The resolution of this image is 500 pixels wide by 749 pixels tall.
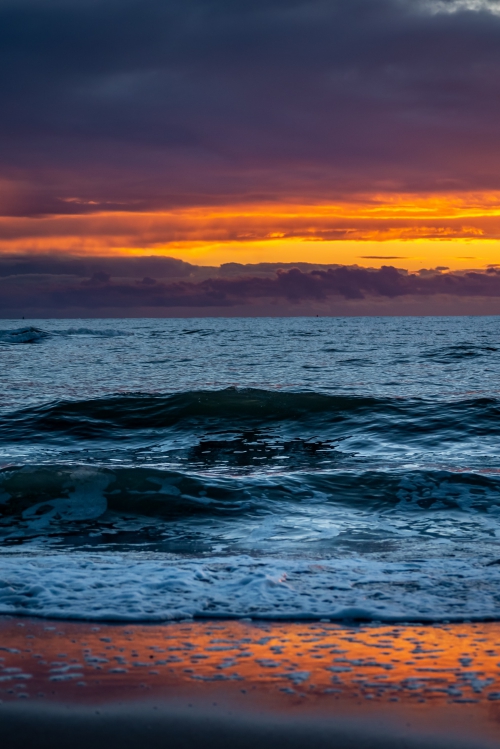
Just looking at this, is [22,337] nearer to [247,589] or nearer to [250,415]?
[250,415]

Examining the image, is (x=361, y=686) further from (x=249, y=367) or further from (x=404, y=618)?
(x=249, y=367)

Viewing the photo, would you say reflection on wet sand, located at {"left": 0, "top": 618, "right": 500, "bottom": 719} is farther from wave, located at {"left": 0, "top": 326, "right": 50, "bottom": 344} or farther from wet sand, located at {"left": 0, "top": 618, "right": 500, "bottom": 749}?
wave, located at {"left": 0, "top": 326, "right": 50, "bottom": 344}

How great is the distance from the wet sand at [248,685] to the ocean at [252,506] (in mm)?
345

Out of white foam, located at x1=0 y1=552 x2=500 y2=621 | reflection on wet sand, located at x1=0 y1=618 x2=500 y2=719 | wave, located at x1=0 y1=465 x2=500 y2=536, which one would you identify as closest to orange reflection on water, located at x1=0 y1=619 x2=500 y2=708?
reflection on wet sand, located at x1=0 y1=618 x2=500 y2=719

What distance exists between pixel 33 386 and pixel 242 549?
61.1 feet

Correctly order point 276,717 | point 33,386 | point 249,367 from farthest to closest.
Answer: point 249,367 < point 33,386 < point 276,717

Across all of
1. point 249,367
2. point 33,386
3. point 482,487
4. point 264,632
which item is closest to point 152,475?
point 482,487

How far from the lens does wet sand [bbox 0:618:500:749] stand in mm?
3096

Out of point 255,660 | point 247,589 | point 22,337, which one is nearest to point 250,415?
point 247,589

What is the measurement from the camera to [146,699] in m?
3.42

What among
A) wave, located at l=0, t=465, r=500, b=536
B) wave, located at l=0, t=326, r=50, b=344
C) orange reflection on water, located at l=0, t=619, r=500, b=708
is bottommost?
wave, located at l=0, t=465, r=500, b=536

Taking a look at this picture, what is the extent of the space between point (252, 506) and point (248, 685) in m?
4.92

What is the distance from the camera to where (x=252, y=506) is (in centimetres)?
849

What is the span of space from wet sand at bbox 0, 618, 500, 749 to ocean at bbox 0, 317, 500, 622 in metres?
0.34
